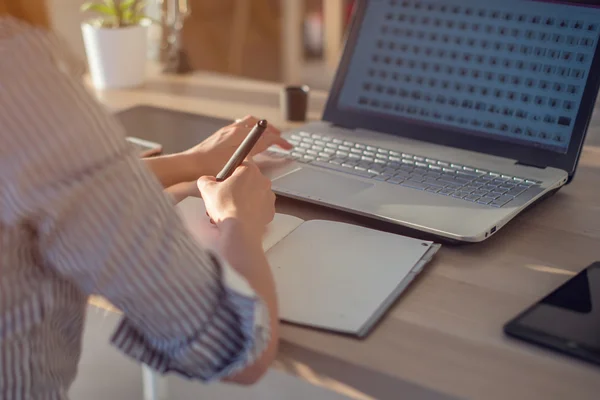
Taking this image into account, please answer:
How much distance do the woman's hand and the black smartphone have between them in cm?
50

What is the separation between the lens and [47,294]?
0.59 m

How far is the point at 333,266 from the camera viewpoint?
741mm

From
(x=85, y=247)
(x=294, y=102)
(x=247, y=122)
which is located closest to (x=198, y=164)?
(x=247, y=122)

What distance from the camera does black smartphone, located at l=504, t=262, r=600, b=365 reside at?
0.61 meters

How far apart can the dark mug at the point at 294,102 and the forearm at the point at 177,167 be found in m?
0.35

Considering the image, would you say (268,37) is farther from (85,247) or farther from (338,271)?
(85,247)

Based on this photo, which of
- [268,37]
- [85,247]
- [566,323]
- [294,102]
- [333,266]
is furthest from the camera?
[268,37]

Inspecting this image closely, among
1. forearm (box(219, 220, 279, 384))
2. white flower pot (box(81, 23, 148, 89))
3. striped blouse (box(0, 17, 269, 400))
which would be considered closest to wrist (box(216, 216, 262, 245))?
forearm (box(219, 220, 279, 384))

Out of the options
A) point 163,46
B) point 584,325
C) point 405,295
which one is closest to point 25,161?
point 405,295

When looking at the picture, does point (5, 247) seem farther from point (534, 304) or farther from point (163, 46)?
point (163, 46)

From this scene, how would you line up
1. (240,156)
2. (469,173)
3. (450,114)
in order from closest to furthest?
(240,156), (469,173), (450,114)

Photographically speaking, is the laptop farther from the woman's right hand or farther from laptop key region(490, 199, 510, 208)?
the woman's right hand

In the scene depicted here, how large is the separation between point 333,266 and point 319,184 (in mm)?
221

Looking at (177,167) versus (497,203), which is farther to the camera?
(177,167)
